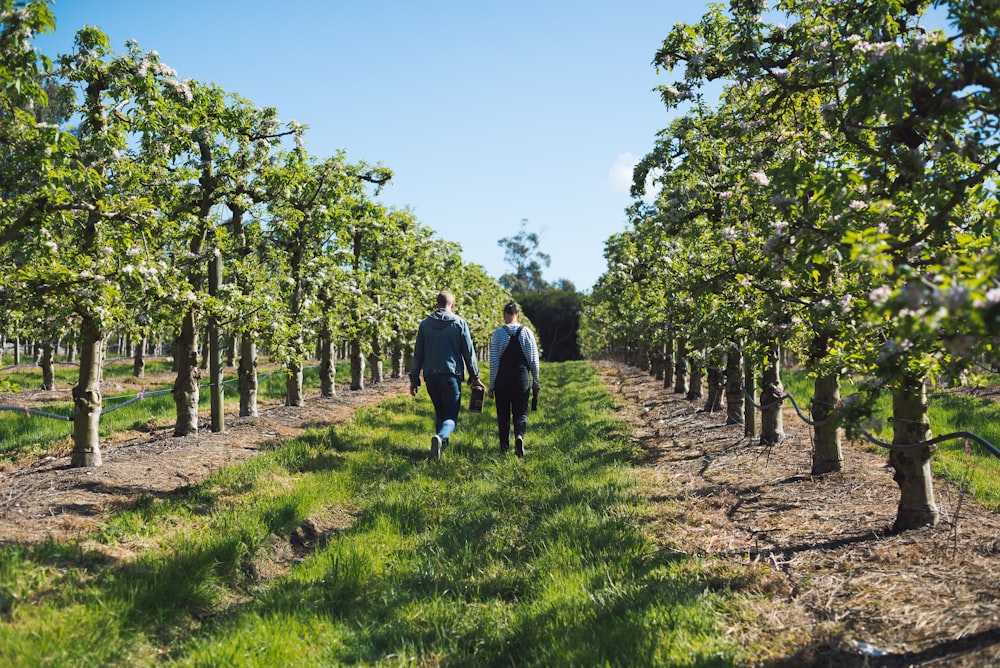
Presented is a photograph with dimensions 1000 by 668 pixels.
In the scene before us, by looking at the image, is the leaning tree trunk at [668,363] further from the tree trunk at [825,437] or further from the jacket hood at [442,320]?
the tree trunk at [825,437]

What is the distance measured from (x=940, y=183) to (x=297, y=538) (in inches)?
237

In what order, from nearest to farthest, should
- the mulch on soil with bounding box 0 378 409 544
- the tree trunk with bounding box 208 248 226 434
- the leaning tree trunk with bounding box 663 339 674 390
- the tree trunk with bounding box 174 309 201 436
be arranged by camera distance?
the mulch on soil with bounding box 0 378 409 544 → the tree trunk with bounding box 174 309 201 436 → the tree trunk with bounding box 208 248 226 434 → the leaning tree trunk with bounding box 663 339 674 390

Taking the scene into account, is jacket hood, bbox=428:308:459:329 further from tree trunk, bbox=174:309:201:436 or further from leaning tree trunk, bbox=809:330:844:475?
leaning tree trunk, bbox=809:330:844:475

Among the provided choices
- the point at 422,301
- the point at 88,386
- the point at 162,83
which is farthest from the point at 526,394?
the point at 422,301

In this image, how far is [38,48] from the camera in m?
4.91

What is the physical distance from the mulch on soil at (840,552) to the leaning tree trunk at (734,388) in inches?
71.4

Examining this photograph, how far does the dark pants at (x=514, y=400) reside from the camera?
32.3 ft

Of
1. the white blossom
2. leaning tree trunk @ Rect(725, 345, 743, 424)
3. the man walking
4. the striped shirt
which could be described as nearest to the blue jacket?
the man walking

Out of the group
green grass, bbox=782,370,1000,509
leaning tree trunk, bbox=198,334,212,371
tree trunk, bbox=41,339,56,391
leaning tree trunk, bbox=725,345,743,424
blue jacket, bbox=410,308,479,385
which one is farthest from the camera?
tree trunk, bbox=41,339,56,391

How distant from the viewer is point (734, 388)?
11.7 m

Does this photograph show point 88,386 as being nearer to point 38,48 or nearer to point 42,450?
point 42,450

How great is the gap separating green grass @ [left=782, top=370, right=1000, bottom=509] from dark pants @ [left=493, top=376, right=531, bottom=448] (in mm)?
4028

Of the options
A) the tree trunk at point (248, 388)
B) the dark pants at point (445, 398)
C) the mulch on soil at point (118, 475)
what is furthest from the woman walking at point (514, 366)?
the tree trunk at point (248, 388)

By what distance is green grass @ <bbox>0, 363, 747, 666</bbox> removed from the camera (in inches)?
150
